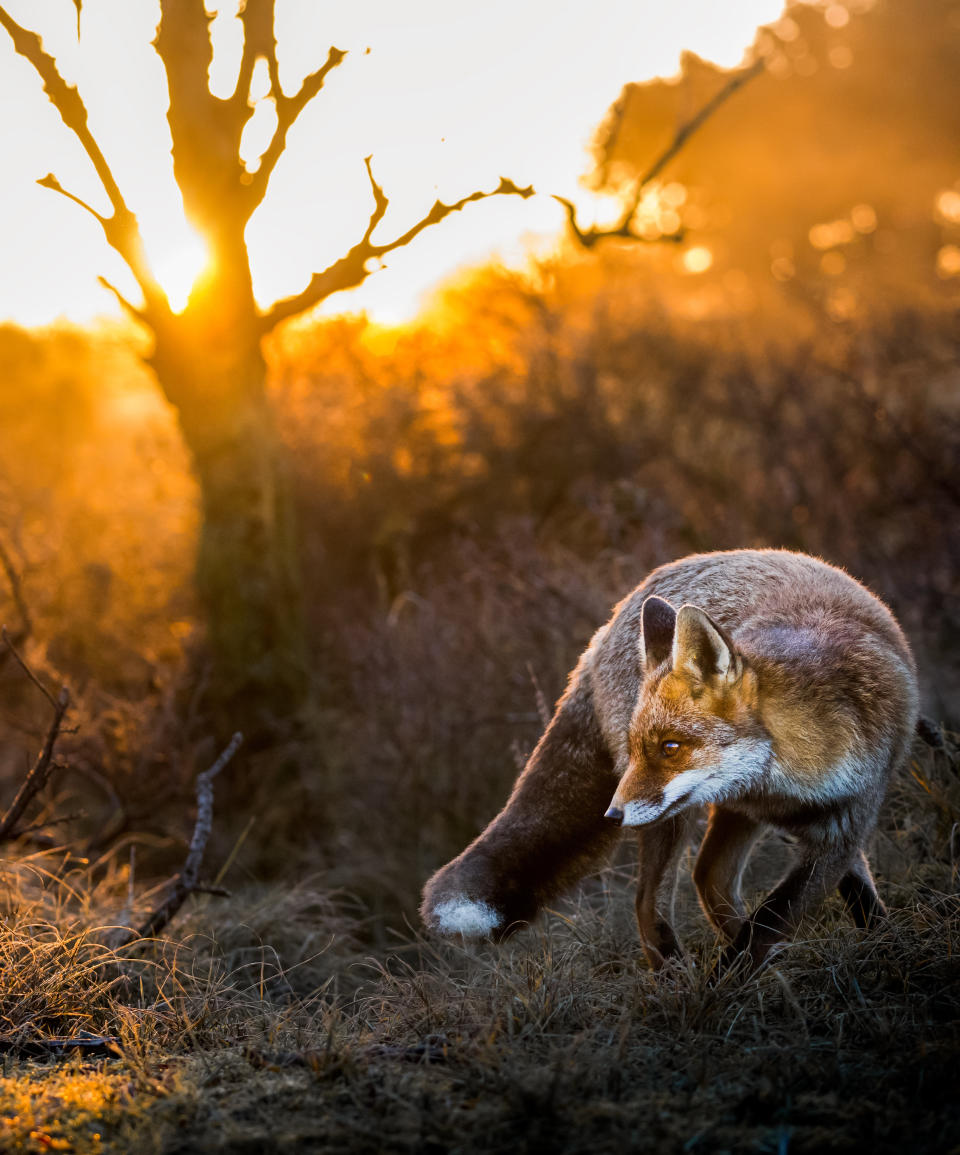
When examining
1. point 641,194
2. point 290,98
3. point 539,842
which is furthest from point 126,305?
point 539,842

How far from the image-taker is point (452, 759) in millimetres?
7445

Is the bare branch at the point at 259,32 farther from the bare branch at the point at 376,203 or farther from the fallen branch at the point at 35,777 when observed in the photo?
the fallen branch at the point at 35,777

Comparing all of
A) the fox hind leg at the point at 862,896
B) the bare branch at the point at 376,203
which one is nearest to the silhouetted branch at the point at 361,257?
the bare branch at the point at 376,203

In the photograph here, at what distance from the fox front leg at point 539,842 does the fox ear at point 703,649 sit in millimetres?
808

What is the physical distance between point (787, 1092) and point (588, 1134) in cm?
60

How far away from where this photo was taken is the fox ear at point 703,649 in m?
3.48

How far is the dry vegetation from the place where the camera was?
9.43 feet

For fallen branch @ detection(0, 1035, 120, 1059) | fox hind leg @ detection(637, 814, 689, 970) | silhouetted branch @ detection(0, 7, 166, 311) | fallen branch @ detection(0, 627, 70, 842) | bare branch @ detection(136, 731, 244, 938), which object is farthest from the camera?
silhouetted branch @ detection(0, 7, 166, 311)

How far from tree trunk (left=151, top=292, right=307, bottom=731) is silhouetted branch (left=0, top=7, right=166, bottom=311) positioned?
864 millimetres

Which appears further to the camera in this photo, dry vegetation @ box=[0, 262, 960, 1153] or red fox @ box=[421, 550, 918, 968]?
red fox @ box=[421, 550, 918, 968]

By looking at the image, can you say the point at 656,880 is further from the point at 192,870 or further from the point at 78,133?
the point at 78,133

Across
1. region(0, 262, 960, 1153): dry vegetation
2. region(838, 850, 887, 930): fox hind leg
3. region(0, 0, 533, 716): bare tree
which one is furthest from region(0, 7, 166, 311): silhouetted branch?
region(838, 850, 887, 930): fox hind leg

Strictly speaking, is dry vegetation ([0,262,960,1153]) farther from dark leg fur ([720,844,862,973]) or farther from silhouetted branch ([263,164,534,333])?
silhouetted branch ([263,164,534,333])

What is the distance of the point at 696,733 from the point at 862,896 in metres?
1.26
